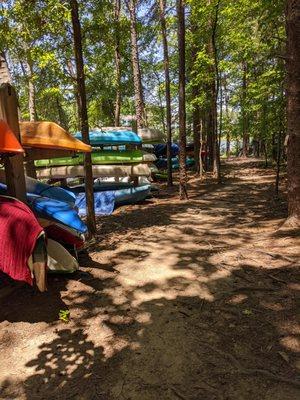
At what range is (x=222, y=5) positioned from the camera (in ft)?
50.9

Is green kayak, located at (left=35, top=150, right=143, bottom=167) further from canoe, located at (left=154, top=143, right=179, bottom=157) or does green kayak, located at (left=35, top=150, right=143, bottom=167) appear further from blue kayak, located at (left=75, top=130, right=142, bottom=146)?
canoe, located at (left=154, top=143, right=179, bottom=157)

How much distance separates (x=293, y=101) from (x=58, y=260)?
522cm

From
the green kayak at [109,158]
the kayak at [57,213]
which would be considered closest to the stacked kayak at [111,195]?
the green kayak at [109,158]

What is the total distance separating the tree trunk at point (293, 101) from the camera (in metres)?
7.07

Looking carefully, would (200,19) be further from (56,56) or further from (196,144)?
(56,56)

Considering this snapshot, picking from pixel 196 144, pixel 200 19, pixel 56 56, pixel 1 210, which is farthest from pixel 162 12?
pixel 1 210

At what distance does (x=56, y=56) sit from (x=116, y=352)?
6617 millimetres

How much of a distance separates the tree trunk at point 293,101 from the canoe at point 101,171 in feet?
22.3

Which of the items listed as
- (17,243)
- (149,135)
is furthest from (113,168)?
(17,243)

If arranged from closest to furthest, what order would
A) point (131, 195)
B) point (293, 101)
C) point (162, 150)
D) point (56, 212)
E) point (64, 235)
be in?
1. point (64, 235)
2. point (56, 212)
3. point (293, 101)
4. point (131, 195)
5. point (162, 150)

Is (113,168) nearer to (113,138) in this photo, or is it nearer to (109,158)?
(109,158)

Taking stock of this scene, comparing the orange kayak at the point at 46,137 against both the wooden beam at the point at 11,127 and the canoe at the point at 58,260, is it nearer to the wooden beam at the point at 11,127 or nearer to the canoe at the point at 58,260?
the wooden beam at the point at 11,127

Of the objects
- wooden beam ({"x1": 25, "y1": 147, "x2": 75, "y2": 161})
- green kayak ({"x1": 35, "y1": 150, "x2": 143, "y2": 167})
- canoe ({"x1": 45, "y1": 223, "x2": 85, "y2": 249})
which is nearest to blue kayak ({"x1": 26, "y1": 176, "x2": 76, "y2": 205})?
wooden beam ({"x1": 25, "y1": 147, "x2": 75, "y2": 161})

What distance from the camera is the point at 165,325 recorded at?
14.7ft
